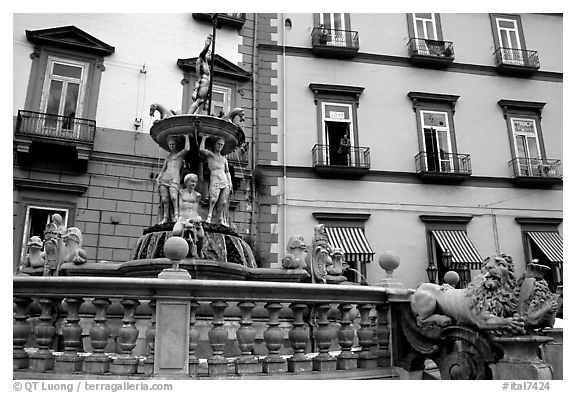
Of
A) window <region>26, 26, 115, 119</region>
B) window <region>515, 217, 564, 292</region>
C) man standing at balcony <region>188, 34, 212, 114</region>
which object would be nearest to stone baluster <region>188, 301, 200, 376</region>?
man standing at balcony <region>188, 34, 212, 114</region>

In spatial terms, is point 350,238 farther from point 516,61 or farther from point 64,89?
point 516,61

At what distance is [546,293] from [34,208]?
11628 mm

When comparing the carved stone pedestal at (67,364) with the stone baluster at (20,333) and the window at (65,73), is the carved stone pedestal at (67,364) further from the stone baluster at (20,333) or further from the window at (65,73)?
the window at (65,73)

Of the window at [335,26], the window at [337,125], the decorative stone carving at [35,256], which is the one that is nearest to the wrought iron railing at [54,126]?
the decorative stone carving at [35,256]

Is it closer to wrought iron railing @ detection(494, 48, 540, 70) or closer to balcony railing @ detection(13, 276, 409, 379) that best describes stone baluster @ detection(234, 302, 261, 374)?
balcony railing @ detection(13, 276, 409, 379)

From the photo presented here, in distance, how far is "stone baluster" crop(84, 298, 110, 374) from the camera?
11.1ft

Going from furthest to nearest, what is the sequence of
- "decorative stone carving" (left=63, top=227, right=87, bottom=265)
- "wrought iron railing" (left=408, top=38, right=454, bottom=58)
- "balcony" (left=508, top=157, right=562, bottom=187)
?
"wrought iron railing" (left=408, top=38, right=454, bottom=58) → "balcony" (left=508, top=157, right=562, bottom=187) → "decorative stone carving" (left=63, top=227, right=87, bottom=265)

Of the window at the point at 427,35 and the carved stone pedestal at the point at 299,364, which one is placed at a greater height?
the window at the point at 427,35

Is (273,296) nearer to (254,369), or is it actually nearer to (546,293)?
(254,369)

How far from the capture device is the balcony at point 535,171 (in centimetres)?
1489

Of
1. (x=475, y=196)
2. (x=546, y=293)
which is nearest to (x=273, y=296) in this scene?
(x=546, y=293)

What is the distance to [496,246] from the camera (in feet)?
47.6

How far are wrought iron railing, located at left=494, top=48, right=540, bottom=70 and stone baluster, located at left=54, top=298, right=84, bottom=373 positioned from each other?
1626 cm

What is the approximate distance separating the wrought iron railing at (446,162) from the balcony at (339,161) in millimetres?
1840
